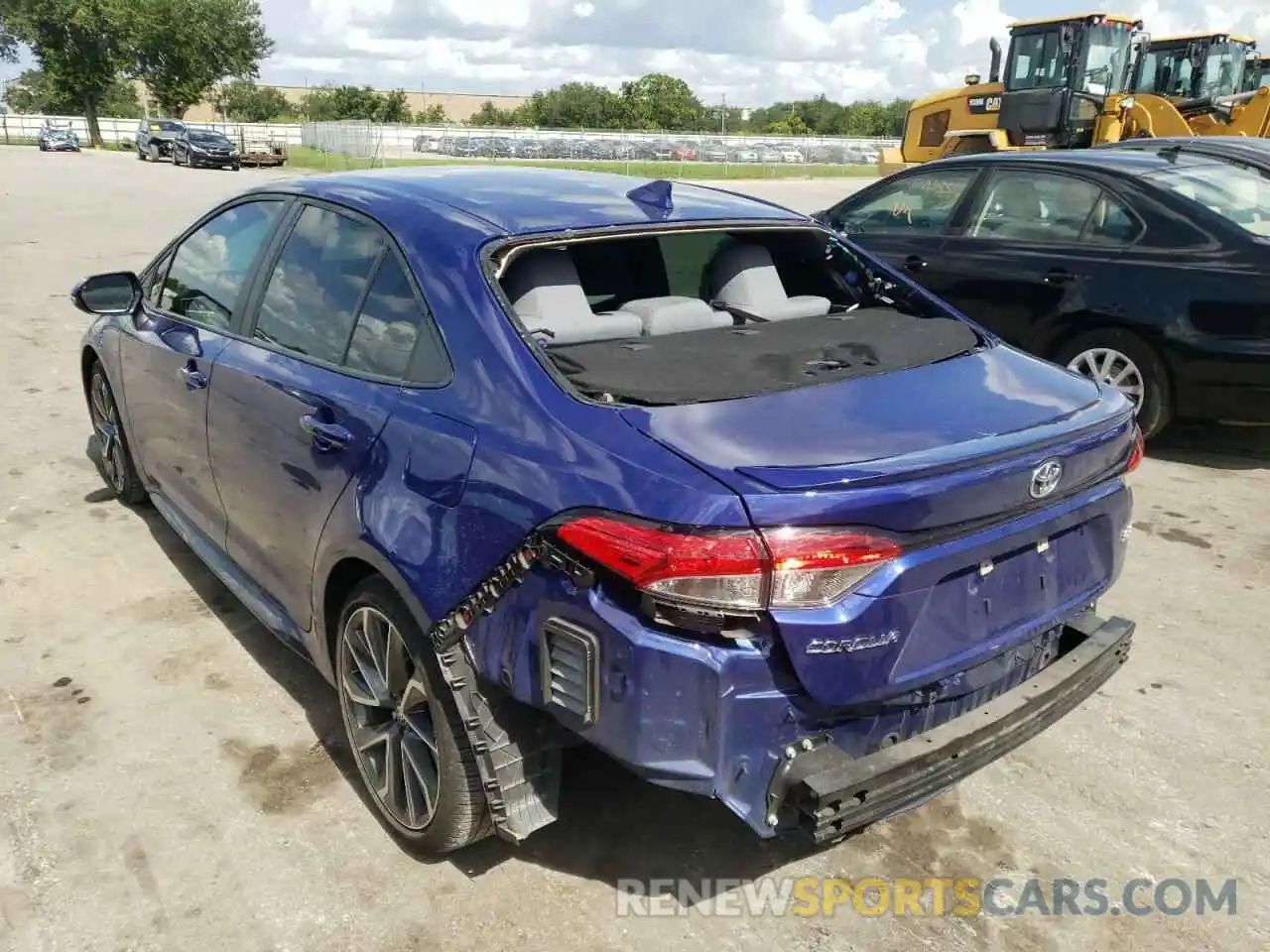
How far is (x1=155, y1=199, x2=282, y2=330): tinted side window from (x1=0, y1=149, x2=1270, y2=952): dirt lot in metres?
1.20

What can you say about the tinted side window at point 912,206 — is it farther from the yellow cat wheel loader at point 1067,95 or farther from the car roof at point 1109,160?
the yellow cat wheel loader at point 1067,95

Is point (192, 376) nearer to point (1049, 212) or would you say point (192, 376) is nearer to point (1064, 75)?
point (1049, 212)

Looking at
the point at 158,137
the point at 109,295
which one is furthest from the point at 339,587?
the point at 158,137

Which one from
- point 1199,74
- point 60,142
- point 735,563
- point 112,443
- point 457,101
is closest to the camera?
point 735,563

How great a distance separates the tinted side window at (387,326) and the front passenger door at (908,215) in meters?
4.59

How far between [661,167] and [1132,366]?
124ft

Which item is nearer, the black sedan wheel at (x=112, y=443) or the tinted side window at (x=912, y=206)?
the black sedan wheel at (x=112, y=443)

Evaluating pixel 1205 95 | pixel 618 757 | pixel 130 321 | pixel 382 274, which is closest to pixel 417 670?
pixel 618 757

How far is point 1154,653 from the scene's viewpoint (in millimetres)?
3871

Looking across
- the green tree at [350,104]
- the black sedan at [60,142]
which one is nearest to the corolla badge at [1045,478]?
the black sedan at [60,142]

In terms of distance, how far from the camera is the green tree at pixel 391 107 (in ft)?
300

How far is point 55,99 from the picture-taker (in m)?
61.7

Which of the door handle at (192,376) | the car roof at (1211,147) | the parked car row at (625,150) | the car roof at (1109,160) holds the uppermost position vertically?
the parked car row at (625,150)

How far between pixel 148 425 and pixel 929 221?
→ 204 inches
